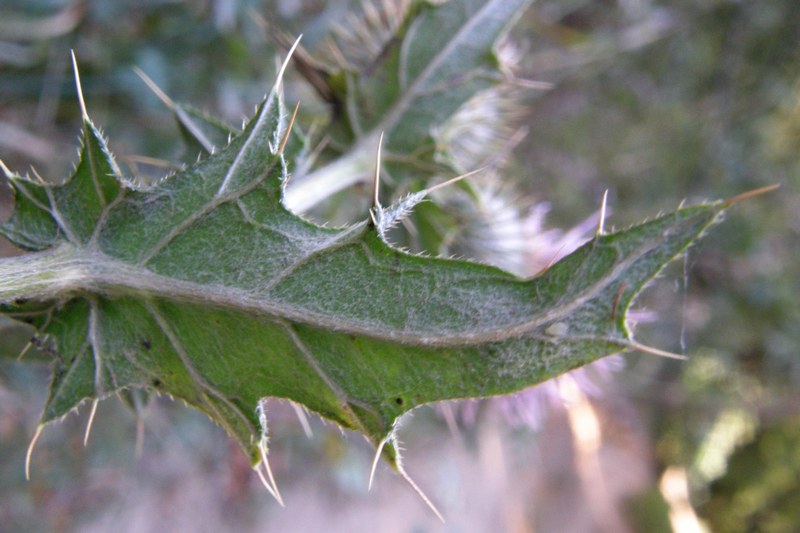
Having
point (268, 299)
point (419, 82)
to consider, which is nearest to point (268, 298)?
point (268, 299)

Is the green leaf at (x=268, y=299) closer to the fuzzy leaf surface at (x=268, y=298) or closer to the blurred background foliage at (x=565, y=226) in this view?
the fuzzy leaf surface at (x=268, y=298)

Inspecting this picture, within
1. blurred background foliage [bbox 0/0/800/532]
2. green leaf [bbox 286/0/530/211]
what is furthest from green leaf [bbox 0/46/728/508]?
green leaf [bbox 286/0/530/211]

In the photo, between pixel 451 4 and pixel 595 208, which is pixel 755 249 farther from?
pixel 451 4

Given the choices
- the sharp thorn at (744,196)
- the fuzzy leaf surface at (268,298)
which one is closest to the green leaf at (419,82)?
the fuzzy leaf surface at (268,298)

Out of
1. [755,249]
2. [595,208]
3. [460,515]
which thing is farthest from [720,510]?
[595,208]

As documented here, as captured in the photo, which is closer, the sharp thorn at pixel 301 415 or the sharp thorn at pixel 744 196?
the sharp thorn at pixel 744 196

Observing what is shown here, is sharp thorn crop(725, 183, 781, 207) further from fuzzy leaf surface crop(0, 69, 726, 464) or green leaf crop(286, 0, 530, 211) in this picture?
green leaf crop(286, 0, 530, 211)

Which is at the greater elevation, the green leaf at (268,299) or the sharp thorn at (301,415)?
the green leaf at (268,299)
